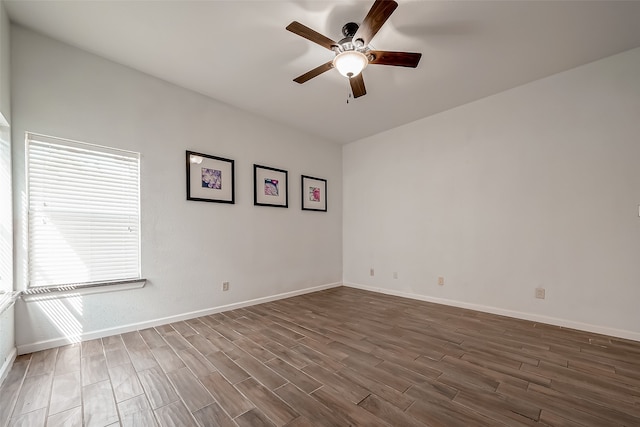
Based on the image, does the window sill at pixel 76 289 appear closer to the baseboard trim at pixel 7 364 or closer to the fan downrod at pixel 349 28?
the baseboard trim at pixel 7 364

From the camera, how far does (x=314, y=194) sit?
187 inches

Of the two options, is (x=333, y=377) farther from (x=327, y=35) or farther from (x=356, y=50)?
(x=327, y=35)

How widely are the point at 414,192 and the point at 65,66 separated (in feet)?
14.5

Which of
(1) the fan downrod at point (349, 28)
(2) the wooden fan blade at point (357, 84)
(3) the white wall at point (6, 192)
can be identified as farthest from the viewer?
(2) the wooden fan blade at point (357, 84)

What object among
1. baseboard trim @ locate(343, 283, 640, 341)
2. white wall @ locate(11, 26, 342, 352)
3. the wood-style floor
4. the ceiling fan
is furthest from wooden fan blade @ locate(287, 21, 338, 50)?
baseboard trim @ locate(343, 283, 640, 341)

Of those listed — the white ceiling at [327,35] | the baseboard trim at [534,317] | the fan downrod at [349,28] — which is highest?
the white ceiling at [327,35]

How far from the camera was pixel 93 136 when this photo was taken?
2.63 metres

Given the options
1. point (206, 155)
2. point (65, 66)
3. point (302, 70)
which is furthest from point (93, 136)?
point (302, 70)

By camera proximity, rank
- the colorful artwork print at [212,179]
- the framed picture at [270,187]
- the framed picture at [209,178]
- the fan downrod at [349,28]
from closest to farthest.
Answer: the fan downrod at [349,28]
the framed picture at [209,178]
the colorful artwork print at [212,179]
the framed picture at [270,187]

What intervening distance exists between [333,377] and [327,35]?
2840 mm

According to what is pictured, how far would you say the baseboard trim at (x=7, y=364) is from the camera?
187 cm

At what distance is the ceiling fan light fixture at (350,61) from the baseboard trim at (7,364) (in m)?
3.36

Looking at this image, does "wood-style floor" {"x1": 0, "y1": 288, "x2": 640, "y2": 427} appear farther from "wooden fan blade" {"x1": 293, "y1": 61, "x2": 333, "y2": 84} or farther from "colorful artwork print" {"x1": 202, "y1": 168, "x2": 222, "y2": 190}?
"wooden fan blade" {"x1": 293, "y1": 61, "x2": 333, "y2": 84}

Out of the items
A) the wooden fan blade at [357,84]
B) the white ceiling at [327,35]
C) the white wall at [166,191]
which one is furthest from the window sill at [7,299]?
the wooden fan blade at [357,84]
